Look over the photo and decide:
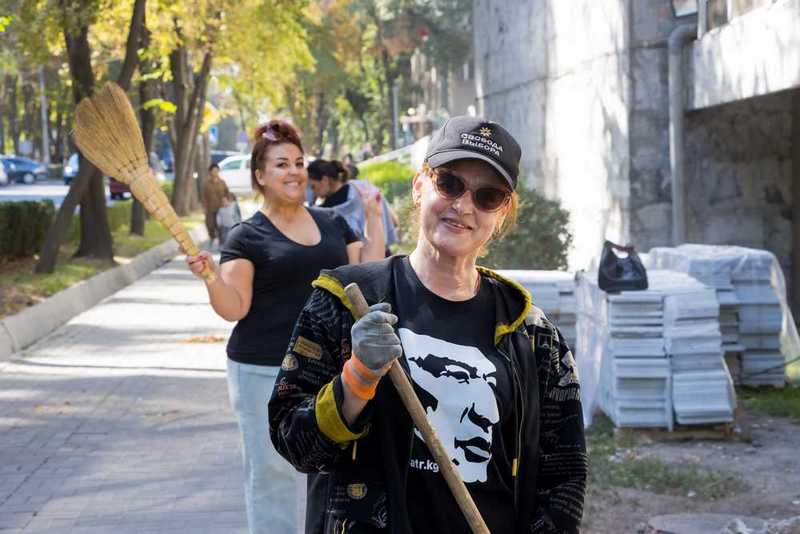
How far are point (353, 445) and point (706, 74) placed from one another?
10766 millimetres

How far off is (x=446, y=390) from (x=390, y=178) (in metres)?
27.7

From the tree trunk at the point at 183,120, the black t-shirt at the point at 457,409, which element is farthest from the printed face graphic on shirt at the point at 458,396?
the tree trunk at the point at 183,120

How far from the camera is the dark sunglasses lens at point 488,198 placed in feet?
9.89

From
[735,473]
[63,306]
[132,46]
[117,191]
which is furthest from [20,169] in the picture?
[735,473]

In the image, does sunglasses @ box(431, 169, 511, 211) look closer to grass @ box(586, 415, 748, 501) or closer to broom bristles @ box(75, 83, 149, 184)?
broom bristles @ box(75, 83, 149, 184)

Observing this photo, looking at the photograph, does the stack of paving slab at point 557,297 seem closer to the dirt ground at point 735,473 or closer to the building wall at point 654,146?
the dirt ground at point 735,473

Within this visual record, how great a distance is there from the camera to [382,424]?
287 centimetres

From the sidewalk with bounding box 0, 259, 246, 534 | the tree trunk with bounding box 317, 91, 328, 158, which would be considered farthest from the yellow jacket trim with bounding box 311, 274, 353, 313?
the tree trunk with bounding box 317, 91, 328, 158

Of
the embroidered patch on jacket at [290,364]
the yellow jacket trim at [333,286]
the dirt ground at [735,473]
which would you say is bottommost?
the dirt ground at [735,473]

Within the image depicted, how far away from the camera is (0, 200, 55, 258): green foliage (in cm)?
1972

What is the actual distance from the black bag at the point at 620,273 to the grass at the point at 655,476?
1.12 metres

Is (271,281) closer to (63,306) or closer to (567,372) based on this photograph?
(567,372)

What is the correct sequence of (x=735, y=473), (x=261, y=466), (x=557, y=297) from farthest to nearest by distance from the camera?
1. (x=557, y=297)
2. (x=735, y=473)
3. (x=261, y=466)

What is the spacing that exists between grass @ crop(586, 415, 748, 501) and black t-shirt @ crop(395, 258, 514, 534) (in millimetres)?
4630
